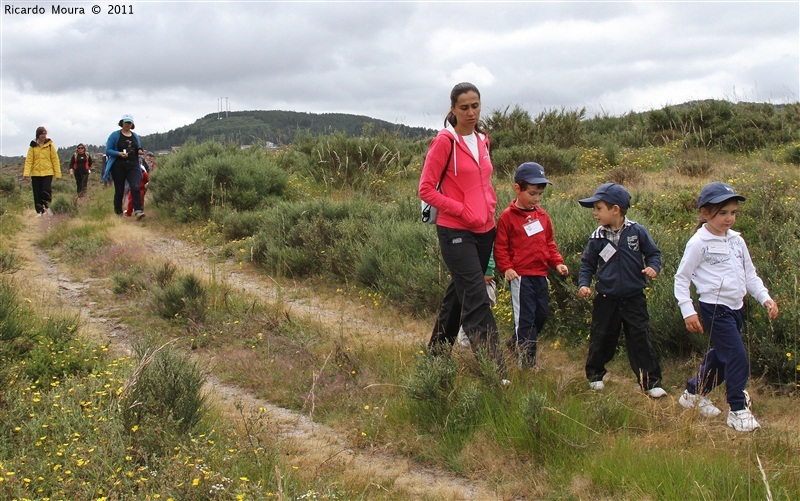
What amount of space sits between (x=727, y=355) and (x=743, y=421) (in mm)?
378

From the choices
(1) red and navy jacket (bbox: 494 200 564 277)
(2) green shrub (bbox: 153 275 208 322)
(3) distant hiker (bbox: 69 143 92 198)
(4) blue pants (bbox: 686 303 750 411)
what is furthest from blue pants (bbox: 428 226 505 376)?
(3) distant hiker (bbox: 69 143 92 198)

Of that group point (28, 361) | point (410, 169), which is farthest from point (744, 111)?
point (28, 361)

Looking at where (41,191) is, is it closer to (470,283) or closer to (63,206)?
(63,206)

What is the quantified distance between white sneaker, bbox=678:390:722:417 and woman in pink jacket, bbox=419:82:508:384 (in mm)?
1130

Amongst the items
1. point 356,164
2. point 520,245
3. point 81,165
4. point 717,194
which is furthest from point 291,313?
point 81,165

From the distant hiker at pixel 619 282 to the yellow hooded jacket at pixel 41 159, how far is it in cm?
1097

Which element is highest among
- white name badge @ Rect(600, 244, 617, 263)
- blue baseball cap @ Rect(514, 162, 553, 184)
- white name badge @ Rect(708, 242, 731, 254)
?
blue baseball cap @ Rect(514, 162, 553, 184)

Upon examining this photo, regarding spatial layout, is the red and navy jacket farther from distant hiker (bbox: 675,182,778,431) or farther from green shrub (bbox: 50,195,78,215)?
green shrub (bbox: 50,195,78,215)

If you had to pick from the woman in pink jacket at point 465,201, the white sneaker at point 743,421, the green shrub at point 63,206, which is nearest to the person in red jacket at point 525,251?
the woman in pink jacket at point 465,201

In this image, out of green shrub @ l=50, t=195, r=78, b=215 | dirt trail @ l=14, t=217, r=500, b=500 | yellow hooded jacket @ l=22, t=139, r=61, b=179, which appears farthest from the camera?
green shrub @ l=50, t=195, r=78, b=215

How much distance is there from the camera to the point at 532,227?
4.86 m

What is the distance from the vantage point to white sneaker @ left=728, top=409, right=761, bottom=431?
391cm

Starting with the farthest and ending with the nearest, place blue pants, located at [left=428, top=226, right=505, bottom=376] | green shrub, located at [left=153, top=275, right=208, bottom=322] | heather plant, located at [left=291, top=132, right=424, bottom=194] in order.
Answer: heather plant, located at [left=291, top=132, right=424, bottom=194] < green shrub, located at [left=153, top=275, right=208, bottom=322] < blue pants, located at [left=428, top=226, right=505, bottom=376]

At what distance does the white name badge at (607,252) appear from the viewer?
453 cm
